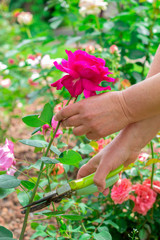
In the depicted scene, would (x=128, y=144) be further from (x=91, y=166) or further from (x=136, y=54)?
(x=136, y=54)

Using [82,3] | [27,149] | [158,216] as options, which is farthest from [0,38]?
[158,216]

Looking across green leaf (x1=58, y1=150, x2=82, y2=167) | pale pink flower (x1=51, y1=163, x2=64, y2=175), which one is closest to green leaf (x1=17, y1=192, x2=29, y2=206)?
green leaf (x1=58, y1=150, x2=82, y2=167)

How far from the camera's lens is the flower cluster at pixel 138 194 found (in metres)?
1.19

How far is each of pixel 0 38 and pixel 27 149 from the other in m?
3.11

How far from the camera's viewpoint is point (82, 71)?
739mm

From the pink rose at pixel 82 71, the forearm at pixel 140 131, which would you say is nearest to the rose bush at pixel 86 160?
the pink rose at pixel 82 71

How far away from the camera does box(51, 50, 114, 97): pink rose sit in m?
0.74

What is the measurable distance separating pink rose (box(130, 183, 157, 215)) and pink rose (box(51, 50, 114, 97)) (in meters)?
0.64

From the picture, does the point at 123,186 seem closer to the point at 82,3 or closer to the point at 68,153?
the point at 68,153

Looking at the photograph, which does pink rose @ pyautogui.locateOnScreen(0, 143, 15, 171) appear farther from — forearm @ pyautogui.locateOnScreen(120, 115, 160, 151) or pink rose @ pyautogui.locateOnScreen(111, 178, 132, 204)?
pink rose @ pyautogui.locateOnScreen(111, 178, 132, 204)

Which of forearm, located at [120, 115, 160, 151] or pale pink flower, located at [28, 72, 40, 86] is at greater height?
forearm, located at [120, 115, 160, 151]

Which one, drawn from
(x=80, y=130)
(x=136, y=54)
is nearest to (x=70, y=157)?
(x=80, y=130)

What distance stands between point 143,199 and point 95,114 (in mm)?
612

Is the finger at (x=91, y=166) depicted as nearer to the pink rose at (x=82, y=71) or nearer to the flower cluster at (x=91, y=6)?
the pink rose at (x=82, y=71)
